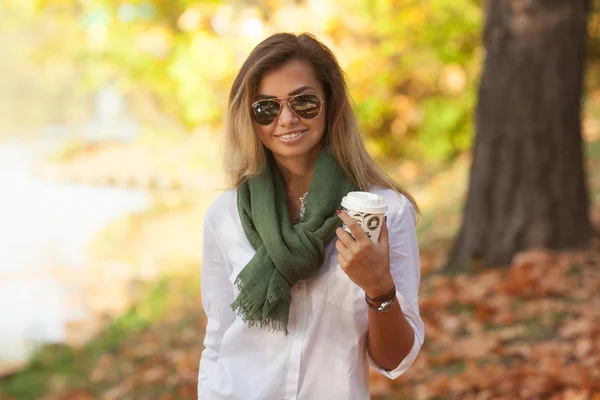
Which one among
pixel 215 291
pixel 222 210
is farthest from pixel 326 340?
pixel 222 210

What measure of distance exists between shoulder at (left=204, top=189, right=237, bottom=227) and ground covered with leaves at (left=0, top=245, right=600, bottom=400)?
199cm

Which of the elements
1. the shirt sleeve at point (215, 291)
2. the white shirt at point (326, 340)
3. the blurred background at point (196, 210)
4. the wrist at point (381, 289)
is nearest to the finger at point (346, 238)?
the wrist at point (381, 289)

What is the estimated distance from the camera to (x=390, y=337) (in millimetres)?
1875

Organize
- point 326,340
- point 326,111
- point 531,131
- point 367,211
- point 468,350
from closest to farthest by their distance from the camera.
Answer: point 367,211, point 326,340, point 326,111, point 468,350, point 531,131

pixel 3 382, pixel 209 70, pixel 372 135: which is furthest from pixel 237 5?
pixel 3 382

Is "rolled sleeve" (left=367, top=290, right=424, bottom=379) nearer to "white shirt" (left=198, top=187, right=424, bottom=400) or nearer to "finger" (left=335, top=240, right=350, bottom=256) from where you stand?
"white shirt" (left=198, top=187, right=424, bottom=400)

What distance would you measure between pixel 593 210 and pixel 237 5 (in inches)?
250

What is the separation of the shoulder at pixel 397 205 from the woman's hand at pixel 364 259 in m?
0.20

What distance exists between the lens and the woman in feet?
6.43

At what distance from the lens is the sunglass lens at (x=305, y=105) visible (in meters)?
2.09

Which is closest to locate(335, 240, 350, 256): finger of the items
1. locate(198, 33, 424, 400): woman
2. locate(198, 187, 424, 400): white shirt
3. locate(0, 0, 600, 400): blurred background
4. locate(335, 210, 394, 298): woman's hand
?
locate(335, 210, 394, 298): woman's hand

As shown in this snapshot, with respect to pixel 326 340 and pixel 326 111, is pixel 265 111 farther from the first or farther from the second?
pixel 326 340

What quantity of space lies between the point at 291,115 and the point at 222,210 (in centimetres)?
37

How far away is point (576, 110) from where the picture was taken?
5.39 metres
